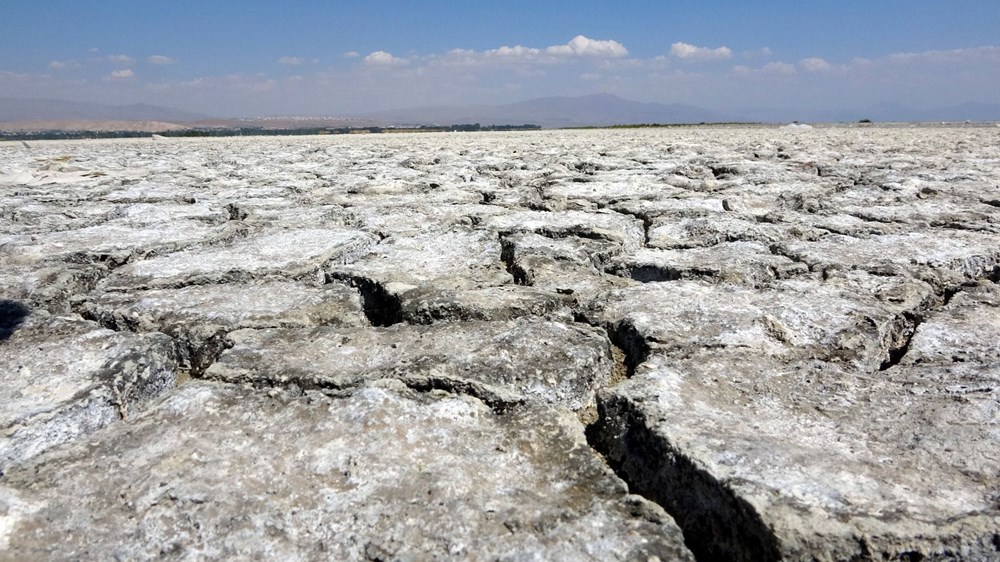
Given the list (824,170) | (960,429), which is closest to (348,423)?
(960,429)

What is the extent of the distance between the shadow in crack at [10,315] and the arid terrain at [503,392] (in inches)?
0.4

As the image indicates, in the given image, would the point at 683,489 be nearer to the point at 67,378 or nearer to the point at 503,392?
the point at 503,392

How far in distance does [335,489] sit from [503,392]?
32cm

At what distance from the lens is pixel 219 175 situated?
4.32 m

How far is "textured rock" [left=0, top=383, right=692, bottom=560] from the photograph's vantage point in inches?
27.7

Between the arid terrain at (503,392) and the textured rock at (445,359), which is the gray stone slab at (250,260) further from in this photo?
the textured rock at (445,359)

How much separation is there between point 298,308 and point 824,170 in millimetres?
3939

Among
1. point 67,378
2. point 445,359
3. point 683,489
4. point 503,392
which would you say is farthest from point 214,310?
point 683,489

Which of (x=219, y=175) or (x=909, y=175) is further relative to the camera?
(x=219, y=175)

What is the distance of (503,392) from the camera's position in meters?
1.02

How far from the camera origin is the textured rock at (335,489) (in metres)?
0.70

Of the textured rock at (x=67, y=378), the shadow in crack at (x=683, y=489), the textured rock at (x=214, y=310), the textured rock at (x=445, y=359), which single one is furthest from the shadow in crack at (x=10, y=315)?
the shadow in crack at (x=683, y=489)

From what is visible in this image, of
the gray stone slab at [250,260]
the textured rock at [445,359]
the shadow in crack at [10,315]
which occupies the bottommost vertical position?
the textured rock at [445,359]

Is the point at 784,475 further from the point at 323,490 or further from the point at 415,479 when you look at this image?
the point at 323,490
